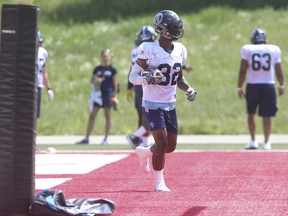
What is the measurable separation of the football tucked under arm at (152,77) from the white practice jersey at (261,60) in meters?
6.36

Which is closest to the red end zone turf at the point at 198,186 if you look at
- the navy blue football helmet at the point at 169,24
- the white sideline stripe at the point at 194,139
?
the navy blue football helmet at the point at 169,24

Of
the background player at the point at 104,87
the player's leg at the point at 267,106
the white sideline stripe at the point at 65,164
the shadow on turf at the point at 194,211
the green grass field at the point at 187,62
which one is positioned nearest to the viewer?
the shadow on turf at the point at 194,211

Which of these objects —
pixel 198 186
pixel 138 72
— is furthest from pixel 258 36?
pixel 138 72

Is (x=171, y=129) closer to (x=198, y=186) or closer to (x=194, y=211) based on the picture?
(x=198, y=186)

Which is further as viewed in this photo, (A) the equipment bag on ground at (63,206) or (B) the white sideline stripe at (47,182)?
(B) the white sideline stripe at (47,182)

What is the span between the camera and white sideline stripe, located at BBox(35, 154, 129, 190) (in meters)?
10.3

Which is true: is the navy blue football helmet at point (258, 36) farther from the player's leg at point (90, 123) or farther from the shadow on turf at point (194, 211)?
the shadow on turf at point (194, 211)

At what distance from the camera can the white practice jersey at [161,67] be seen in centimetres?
906

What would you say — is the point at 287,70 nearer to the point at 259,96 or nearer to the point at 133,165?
the point at 259,96

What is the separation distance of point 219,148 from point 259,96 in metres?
1.27

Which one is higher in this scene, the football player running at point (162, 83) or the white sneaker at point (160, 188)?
the football player running at point (162, 83)

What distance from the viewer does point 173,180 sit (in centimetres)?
Answer: 1016

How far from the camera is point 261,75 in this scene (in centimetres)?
1508

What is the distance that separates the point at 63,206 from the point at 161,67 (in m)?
2.33
